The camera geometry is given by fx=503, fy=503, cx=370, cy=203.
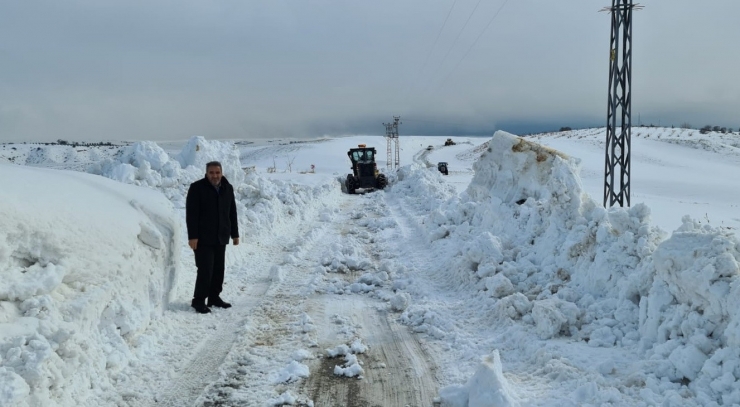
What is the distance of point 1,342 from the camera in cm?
319

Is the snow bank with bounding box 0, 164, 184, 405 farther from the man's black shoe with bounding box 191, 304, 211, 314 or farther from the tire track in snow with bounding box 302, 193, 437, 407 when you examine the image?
the tire track in snow with bounding box 302, 193, 437, 407

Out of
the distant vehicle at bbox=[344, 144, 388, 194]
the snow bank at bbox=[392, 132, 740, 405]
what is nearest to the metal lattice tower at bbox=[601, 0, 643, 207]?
the snow bank at bbox=[392, 132, 740, 405]

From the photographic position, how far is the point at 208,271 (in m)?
5.73

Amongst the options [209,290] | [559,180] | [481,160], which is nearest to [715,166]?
[481,160]

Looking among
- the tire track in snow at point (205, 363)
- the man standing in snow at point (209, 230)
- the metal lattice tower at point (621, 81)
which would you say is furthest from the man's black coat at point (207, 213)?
the metal lattice tower at point (621, 81)

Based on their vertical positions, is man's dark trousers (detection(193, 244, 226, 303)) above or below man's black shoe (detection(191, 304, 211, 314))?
above

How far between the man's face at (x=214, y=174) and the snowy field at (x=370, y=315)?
677 millimetres

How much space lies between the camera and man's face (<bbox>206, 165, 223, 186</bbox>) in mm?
5871

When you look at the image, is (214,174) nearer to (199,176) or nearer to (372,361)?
(372,361)

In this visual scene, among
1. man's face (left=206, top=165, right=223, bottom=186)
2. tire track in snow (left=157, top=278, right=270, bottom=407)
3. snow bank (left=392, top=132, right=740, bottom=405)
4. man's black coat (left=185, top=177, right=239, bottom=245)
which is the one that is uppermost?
man's face (left=206, top=165, right=223, bottom=186)

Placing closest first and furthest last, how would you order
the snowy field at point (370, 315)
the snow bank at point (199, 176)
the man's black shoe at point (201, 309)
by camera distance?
1. the snowy field at point (370, 315)
2. the man's black shoe at point (201, 309)
3. the snow bank at point (199, 176)

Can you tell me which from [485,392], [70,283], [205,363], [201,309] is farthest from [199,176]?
[485,392]

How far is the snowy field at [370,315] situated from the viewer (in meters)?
3.54

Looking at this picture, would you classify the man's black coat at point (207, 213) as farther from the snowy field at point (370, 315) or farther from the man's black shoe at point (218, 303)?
the man's black shoe at point (218, 303)
